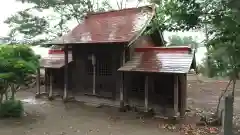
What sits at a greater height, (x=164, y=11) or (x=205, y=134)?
(x=164, y=11)

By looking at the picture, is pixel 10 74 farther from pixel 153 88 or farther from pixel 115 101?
pixel 153 88

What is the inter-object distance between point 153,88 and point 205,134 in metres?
4.01

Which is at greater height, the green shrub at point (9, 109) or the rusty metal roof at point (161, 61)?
the rusty metal roof at point (161, 61)

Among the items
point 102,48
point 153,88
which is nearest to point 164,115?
point 153,88

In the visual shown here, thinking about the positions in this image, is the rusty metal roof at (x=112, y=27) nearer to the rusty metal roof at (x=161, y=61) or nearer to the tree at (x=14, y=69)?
the rusty metal roof at (x=161, y=61)

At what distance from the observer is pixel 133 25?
1431cm

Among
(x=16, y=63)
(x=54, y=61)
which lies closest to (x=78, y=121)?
(x=16, y=63)

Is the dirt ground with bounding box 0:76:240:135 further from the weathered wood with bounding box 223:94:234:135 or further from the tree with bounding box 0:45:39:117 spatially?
the weathered wood with bounding box 223:94:234:135

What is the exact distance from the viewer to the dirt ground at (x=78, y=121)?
10016 millimetres

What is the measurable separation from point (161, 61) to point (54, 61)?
764cm

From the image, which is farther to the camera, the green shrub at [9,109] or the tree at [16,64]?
the green shrub at [9,109]

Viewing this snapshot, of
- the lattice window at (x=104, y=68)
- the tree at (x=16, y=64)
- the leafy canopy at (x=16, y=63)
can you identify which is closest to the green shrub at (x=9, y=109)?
the tree at (x=16, y=64)

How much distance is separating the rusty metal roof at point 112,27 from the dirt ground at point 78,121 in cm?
349

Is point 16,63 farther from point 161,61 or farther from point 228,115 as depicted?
point 228,115
